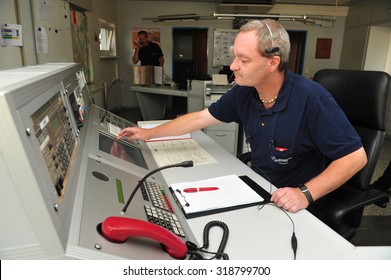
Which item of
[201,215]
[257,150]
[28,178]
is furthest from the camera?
[257,150]

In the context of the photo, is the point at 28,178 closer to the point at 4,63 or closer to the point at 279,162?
the point at 279,162

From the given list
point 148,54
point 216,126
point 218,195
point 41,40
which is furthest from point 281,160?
point 148,54

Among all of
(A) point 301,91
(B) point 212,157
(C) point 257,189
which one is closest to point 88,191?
(C) point 257,189

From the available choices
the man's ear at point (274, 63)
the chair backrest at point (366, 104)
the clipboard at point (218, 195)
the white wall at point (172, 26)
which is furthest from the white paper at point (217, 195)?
the white wall at point (172, 26)

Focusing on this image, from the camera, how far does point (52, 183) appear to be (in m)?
0.52

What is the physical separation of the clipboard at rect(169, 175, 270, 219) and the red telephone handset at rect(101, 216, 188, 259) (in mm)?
234

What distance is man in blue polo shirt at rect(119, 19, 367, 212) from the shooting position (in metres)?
1.02

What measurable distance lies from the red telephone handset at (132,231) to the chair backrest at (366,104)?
1.01 meters

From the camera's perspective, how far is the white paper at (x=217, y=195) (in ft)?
2.89

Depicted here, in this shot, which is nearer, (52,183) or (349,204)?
(52,183)

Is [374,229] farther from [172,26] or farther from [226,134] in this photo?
[172,26]

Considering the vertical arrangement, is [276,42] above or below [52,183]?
above

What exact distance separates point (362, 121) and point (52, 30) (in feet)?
8.77
